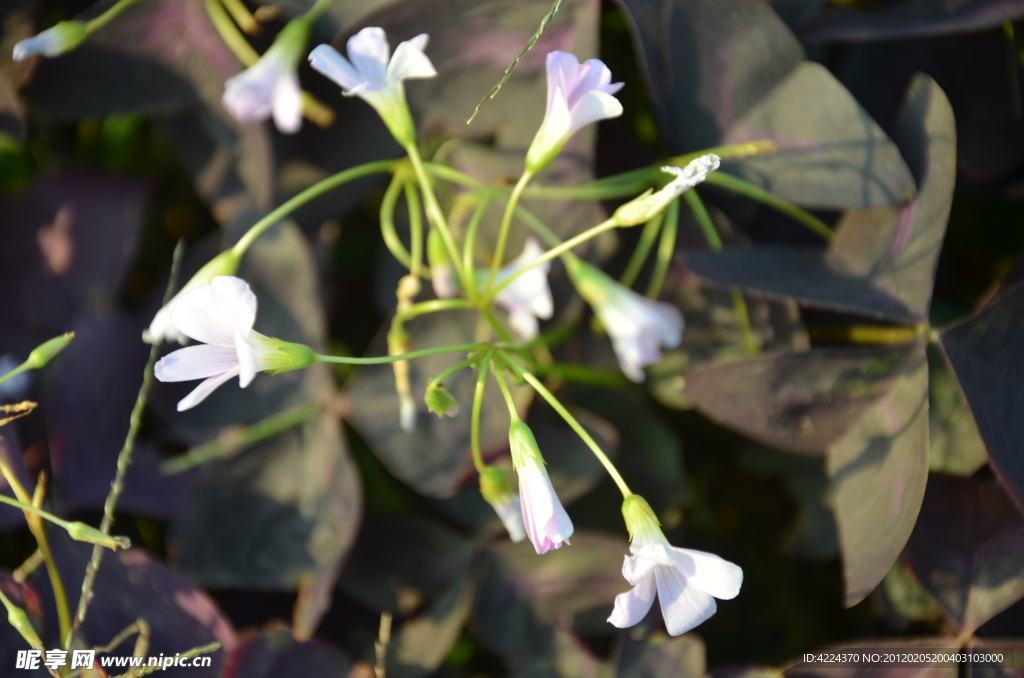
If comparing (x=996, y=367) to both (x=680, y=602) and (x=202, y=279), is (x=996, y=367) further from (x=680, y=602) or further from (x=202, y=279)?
(x=202, y=279)

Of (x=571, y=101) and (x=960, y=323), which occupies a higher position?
(x=571, y=101)

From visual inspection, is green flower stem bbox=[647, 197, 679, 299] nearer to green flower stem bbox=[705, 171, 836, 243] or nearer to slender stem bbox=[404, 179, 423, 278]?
green flower stem bbox=[705, 171, 836, 243]

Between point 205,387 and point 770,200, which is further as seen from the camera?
point 770,200

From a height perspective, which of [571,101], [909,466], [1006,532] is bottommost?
[1006,532]

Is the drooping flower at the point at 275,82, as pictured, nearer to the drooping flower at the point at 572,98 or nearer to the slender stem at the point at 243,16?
the slender stem at the point at 243,16

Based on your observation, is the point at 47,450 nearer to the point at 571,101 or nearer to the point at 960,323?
the point at 571,101

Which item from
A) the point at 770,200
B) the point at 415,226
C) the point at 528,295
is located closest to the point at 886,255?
the point at 770,200

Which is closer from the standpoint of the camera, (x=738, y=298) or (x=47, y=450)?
(x=738, y=298)

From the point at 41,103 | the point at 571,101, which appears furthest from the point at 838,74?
the point at 41,103
